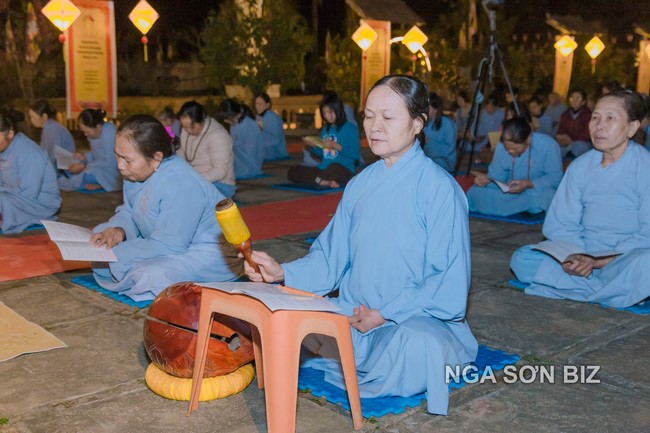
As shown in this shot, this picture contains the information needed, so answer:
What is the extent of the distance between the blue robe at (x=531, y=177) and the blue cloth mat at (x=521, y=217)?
0.16ft

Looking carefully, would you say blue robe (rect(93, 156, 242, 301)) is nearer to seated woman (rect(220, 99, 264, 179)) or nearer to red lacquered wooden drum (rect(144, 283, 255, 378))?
red lacquered wooden drum (rect(144, 283, 255, 378))

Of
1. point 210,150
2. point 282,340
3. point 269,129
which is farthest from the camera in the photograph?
point 269,129

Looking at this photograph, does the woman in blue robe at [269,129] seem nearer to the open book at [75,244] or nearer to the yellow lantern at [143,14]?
the yellow lantern at [143,14]

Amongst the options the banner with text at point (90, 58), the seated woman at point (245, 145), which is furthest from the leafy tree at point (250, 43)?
the seated woman at point (245, 145)

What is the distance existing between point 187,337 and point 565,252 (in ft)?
7.96

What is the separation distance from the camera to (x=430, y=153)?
986 cm

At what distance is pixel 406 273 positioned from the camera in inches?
114

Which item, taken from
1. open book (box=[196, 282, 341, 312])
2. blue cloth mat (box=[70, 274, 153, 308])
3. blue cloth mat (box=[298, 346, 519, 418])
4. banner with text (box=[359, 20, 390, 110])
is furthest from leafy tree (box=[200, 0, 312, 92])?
open book (box=[196, 282, 341, 312])

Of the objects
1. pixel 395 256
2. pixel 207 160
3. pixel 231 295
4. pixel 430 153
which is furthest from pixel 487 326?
pixel 430 153

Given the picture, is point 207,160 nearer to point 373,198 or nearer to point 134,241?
point 134,241

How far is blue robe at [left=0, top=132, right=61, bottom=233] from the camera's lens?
6.16 meters

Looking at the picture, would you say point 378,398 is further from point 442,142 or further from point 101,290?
point 442,142

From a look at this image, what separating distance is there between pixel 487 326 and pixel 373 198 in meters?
1.28

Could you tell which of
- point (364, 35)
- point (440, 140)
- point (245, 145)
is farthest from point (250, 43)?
point (440, 140)
